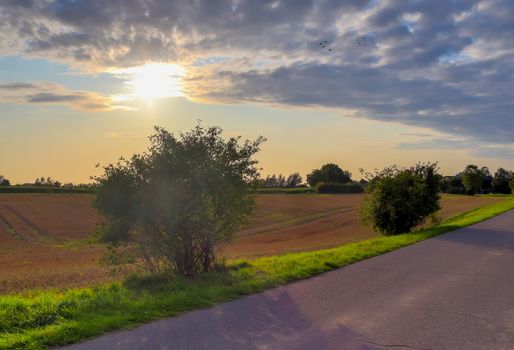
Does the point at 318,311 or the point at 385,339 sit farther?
the point at 318,311

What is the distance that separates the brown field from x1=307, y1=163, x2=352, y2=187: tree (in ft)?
189

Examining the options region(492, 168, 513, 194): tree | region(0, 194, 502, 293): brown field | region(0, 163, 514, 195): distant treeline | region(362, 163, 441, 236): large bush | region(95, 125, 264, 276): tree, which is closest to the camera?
region(95, 125, 264, 276): tree

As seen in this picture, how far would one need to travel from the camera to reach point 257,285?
8438 millimetres

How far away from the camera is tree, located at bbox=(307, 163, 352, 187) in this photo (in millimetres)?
127875

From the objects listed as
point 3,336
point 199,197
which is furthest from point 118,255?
point 3,336

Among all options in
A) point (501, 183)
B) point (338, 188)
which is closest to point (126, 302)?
point (338, 188)

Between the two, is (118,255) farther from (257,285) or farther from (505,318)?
(505,318)

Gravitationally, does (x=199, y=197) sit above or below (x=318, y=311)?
above

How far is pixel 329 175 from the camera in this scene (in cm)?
12838

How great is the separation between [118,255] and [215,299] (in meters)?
3.16

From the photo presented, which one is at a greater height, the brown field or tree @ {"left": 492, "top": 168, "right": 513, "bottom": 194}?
tree @ {"left": 492, "top": 168, "right": 513, "bottom": 194}

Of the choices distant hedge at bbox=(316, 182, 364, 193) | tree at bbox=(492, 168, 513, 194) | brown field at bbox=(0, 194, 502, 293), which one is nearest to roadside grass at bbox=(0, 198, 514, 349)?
brown field at bbox=(0, 194, 502, 293)

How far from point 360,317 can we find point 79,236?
115 ft

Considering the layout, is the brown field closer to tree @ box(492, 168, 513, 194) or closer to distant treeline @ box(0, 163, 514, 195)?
distant treeline @ box(0, 163, 514, 195)
